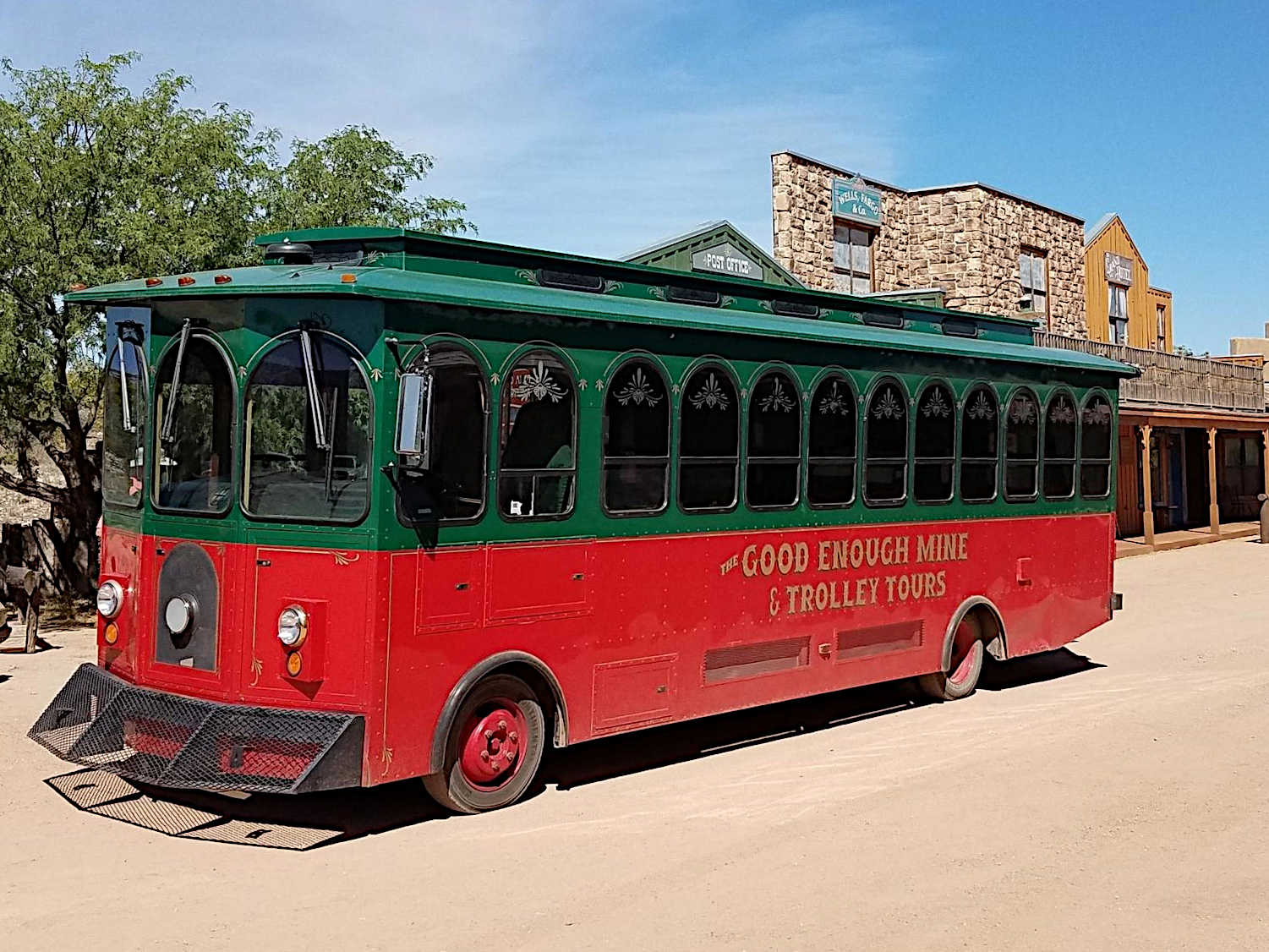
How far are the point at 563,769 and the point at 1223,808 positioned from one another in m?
3.99

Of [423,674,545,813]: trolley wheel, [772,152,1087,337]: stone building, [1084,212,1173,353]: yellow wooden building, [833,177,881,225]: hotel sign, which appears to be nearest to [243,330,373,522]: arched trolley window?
[423,674,545,813]: trolley wheel

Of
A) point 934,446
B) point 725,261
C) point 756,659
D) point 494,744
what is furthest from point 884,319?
point 725,261

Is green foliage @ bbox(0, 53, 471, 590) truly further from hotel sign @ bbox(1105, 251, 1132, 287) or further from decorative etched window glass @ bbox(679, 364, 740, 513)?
hotel sign @ bbox(1105, 251, 1132, 287)

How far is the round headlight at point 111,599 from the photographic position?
23.8ft

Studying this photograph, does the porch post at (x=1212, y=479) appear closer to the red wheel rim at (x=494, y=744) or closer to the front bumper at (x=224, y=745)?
the red wheel rim at (x=494, y=744)

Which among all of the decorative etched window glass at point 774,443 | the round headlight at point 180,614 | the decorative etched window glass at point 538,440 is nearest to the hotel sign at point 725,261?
the decorative etched window glass at point 774,443

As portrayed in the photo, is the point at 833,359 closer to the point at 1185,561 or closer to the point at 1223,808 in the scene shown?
the point at 1223,808

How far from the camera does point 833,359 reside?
9367 mm

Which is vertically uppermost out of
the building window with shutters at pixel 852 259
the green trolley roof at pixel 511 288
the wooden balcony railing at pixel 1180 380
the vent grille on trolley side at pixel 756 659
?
the building window with shutters at pixel 852 259

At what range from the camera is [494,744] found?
7.20m

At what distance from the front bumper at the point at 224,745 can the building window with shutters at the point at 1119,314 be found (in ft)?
96.0

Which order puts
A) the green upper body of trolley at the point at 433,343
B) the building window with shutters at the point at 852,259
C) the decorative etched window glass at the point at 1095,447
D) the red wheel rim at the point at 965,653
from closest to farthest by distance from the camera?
the green upper body of trolley at the point at 433,343, the red wheel rim at the point at 965,653, the decorative etched window glass at the point at 1095,447, the building window with shutters at the point at 852,259

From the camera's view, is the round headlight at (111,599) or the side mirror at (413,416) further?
the round headlight at (111,599)

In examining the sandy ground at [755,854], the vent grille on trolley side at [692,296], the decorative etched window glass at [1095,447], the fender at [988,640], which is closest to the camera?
the sandy ground at [755,854]
